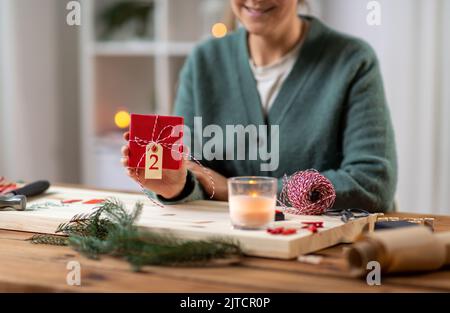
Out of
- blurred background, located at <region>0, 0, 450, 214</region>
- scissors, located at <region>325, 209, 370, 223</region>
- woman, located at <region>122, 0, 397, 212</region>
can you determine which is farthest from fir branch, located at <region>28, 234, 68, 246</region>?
blurred background, located at <region>0, 0, 450, 214</region>

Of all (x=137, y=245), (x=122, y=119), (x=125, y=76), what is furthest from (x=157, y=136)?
(x=125, y=76)

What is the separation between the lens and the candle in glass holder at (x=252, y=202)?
1.27 metres

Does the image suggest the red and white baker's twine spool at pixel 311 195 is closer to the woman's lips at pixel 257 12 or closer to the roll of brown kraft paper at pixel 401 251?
the roll of brown kraft paper at pixel 401 251

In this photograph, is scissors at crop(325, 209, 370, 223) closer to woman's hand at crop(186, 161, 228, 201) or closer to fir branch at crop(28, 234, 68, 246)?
woman's hand at crop(186, 161, 228, 201)

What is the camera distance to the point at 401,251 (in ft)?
3.48

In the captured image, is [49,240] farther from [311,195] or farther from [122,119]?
[122,119]

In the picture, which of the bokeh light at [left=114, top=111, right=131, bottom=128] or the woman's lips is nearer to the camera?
the woman's lips

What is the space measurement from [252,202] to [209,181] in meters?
0.52

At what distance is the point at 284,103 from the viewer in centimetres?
202

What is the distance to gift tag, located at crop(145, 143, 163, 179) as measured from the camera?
4.84 ft

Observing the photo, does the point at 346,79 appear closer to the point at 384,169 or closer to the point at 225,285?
the point at 384,169

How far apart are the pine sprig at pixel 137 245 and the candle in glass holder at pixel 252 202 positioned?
2.8 inches

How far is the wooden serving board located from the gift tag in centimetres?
8
